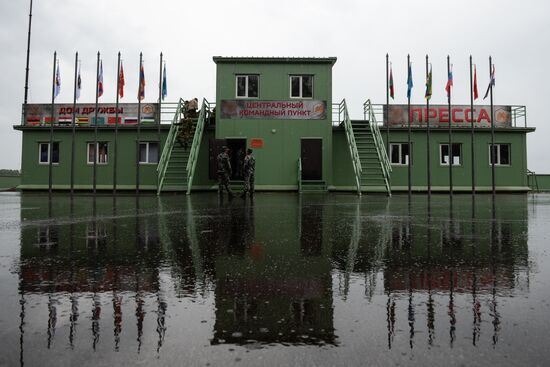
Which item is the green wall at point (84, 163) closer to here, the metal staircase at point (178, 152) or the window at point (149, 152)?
the window at point (149, 152)

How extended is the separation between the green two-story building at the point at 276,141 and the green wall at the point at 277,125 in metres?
0.05

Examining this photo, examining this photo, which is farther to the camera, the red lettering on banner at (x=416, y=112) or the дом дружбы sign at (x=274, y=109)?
the red lettering on banner at (x=416, y=112)

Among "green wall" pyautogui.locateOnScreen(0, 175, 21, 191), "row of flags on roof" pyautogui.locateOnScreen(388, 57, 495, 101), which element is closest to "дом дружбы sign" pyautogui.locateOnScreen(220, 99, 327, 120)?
"row of flags on roof" pyautogui.locateOnScreen(388, 57, 495, 101)

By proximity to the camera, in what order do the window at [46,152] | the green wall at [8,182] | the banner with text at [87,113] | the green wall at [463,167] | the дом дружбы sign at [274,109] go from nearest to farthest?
the дом дружбы sign at [274,109]
the green wall at [463,167]
the banner with text at [87,113]
the window at [46,152]
the green wall at [8,182]

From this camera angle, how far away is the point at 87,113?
23344 millimetres

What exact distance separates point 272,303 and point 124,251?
2.38 m

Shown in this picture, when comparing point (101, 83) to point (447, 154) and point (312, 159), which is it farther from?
point (447, 154)

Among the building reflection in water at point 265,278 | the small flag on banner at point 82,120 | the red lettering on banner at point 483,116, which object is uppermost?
the red lettering on banner at point 483,116

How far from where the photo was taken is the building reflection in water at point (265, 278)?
6.73ft

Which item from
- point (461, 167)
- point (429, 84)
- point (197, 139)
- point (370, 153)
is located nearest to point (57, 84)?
point (197, 139)

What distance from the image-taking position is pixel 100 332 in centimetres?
200

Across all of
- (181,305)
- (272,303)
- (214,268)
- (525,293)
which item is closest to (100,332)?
(181,305)

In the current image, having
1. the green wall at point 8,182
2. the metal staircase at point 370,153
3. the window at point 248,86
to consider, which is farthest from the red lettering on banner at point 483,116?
the green wall at point 8,182

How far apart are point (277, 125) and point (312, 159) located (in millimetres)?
2584
